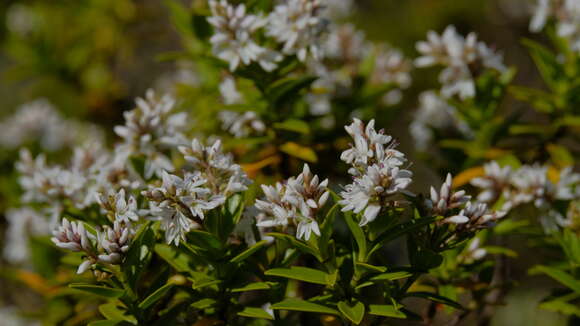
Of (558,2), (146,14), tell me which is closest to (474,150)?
(558,2)

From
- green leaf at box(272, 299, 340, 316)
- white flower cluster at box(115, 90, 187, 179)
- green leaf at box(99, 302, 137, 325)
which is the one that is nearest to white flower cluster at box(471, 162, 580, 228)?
green leaf at box(272, 299, 340, 316)

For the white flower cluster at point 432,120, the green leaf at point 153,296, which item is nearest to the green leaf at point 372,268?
the green leaf at point 153,296

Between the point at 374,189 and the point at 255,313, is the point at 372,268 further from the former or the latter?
the point at 255,313

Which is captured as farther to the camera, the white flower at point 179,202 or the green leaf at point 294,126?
the green leaf at point 294,126

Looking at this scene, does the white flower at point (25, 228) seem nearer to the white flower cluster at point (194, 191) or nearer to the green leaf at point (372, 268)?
the white flower cluster at point (194, 191)

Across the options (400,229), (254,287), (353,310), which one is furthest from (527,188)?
(254,287)

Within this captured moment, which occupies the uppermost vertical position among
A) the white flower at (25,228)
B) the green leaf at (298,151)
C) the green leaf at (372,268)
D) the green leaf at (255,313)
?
the green leaf at (298,151)

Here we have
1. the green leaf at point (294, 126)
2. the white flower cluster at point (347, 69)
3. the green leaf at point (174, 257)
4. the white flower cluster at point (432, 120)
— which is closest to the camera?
the green leaf at point (174, 257)
